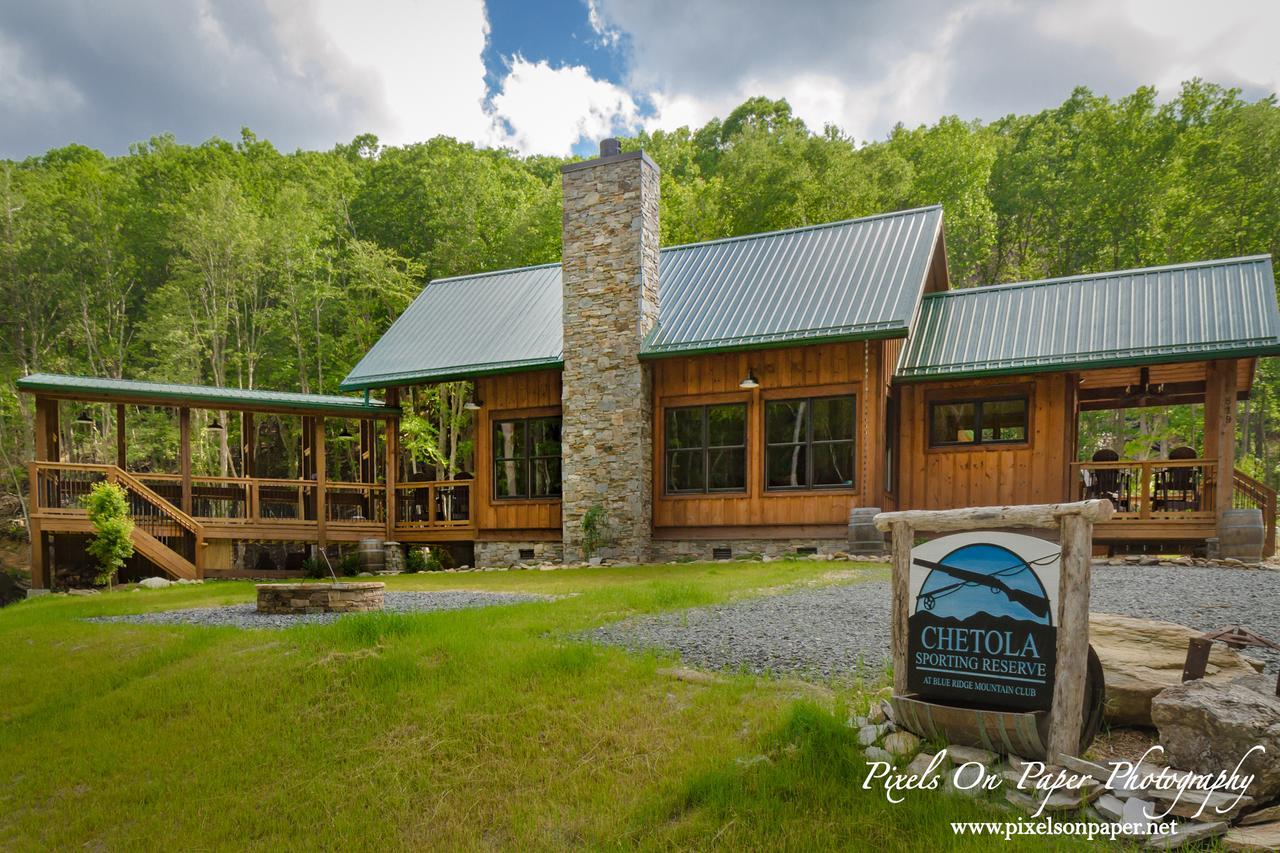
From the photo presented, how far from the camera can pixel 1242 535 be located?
1155 centimetres

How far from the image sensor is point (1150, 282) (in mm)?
14203

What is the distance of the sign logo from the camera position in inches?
144

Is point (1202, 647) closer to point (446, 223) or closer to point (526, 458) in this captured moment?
point (526, 458)

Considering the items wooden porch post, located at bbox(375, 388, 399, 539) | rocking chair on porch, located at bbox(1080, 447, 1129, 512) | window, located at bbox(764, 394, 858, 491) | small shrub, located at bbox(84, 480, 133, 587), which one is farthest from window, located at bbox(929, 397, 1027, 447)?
small shrub, located at bbox(84, 480, 133, 587)

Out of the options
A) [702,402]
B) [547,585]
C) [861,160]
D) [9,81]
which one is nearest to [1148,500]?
[702,402]

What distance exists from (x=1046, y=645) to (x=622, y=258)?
40.1ft

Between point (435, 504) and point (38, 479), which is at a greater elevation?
point (38, 479)

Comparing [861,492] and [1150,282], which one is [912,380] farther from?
[1150,282]

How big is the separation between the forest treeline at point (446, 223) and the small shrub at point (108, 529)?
37.2 ft

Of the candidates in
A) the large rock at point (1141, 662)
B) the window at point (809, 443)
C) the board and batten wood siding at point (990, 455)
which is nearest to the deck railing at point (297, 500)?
the window at point (809, 443)

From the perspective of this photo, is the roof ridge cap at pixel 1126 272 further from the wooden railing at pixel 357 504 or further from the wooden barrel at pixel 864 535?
the wooden railing at pixel 357 504

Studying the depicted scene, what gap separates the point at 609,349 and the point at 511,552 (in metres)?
4.78

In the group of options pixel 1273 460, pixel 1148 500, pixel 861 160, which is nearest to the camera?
pixel 1148 500

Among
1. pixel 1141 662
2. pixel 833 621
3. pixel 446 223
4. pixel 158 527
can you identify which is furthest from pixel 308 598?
pixel 446 223
